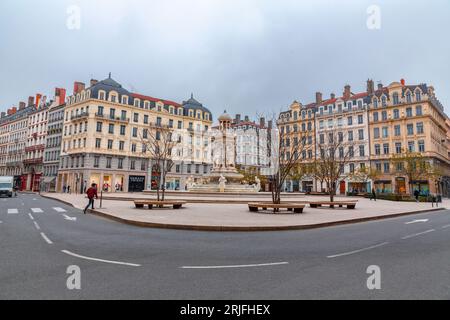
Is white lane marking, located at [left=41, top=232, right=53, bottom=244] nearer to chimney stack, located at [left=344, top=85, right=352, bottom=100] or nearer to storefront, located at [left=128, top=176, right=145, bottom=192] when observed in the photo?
storefront, located at [left=128, top=176, right=145, bottom=192]

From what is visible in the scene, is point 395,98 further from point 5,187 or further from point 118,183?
point 5,187

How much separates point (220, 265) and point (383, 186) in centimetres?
5690

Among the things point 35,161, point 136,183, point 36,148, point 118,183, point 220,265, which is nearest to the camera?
point 220,265

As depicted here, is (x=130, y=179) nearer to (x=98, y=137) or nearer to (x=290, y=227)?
(x=98, y=137)

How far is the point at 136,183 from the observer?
56344mm

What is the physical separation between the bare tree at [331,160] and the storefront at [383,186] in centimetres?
691

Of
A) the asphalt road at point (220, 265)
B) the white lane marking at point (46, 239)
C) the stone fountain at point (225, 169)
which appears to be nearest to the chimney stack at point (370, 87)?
the stone fountain at point (225, 169)

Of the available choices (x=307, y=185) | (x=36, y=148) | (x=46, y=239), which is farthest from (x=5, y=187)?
(x=307, y=185)

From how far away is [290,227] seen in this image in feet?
37.9

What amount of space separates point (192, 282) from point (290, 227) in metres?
7.39

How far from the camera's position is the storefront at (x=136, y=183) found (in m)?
55.4

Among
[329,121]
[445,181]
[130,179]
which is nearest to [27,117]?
[130,179]

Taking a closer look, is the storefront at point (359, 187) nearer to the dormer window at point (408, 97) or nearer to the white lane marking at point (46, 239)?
the dormer window at point (408, 97)

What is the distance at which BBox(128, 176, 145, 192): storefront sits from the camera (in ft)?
182
